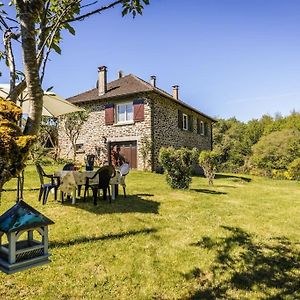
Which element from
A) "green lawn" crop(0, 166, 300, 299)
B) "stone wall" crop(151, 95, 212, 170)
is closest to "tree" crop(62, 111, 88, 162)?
"stone wall" crop(151, 95, 212, 170)

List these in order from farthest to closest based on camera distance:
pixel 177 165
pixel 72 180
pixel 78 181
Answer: pixel 177 165 < pixel 78 181 < pixel 72 180

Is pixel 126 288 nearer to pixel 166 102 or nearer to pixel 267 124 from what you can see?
pixel 166 102

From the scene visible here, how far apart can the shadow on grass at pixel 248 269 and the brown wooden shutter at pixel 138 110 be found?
1515 centimetres

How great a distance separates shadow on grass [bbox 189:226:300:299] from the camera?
181 inches

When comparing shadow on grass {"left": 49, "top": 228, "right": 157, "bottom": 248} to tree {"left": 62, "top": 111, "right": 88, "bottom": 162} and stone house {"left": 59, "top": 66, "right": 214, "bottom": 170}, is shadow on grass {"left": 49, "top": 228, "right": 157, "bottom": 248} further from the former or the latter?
tree {"left": 62, "top": 111, "right": 88, "bottom": 162}

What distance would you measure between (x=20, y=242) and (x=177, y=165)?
969 centimetres

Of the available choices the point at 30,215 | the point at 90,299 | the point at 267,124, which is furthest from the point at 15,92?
the point at 267,124

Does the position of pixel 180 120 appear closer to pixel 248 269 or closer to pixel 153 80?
pixel 153 80

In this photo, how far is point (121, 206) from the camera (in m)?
8.72

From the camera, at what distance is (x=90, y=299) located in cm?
424

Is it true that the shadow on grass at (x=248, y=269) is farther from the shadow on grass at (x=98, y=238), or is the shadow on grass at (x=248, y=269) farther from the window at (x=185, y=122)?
the window at (x=185, y=122)

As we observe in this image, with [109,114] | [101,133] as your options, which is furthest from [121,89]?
[101,133]

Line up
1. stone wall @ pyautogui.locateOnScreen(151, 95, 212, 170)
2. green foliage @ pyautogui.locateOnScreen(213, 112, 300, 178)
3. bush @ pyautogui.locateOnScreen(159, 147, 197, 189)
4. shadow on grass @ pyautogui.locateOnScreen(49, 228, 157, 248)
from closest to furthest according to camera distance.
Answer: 1. shadow on grass @ pyautogui.locateOnScreen(49, 228, 157, 248)
2. bush @ pyautogui.locateOnScreen(159, 147, 197, 189)
3. stone wall @ pyautogui.locateOnScreen(151, 95, 212, 170)
4. green foliage @ pyautogui.locateOnScreen(213, 112, 300, 178)

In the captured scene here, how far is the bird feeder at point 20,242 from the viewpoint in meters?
2.37
